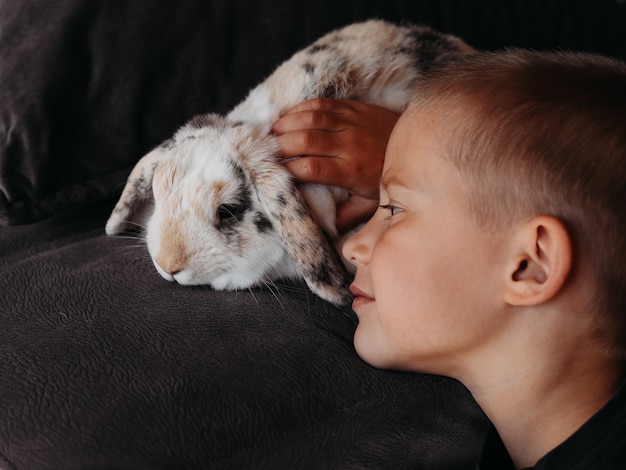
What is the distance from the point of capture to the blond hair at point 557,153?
0.75 metres

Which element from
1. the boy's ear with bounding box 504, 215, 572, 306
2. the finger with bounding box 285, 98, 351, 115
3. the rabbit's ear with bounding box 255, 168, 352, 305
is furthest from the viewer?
the finger with bounding box 285, 98, 351, 115

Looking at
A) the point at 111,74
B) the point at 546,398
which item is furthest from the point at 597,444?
the point at 111,74

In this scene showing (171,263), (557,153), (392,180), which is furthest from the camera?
(171,263)

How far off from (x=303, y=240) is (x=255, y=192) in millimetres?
114

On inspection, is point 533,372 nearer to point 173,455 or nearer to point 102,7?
point 173,455

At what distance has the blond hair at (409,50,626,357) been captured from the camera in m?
0.75

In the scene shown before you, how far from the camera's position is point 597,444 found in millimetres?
775

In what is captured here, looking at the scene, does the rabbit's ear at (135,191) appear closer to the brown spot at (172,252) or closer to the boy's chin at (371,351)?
the brown spot at (172,252)

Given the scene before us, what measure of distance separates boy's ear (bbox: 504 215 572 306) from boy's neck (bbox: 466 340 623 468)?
0.09 meters

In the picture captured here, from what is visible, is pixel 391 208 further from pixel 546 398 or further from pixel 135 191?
pixel 135 191

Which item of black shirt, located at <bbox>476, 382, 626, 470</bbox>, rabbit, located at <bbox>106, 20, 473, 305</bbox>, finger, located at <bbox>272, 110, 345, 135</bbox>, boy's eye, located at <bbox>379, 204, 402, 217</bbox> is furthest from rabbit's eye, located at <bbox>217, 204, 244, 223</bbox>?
black shirt, located at <bbox>476, 382, 626, 470</bbox>

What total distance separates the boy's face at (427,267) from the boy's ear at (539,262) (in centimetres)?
2

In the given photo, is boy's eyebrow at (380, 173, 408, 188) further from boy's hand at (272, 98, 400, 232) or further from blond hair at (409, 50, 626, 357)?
boy's hand at (272, 98, 400, 232)

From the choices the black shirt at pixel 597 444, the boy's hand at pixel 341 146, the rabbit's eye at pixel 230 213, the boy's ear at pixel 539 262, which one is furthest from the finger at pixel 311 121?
the black shirt at pixel 597 444
